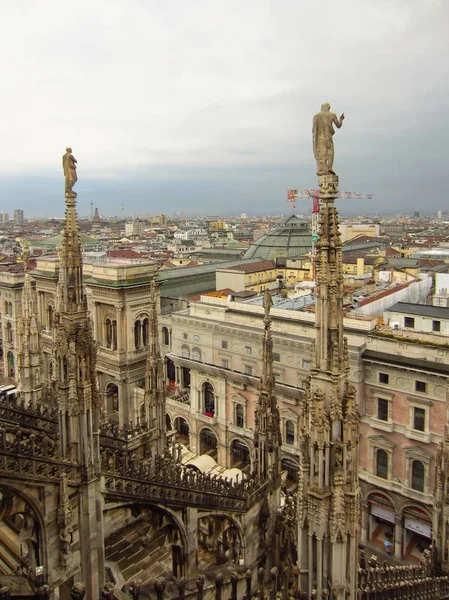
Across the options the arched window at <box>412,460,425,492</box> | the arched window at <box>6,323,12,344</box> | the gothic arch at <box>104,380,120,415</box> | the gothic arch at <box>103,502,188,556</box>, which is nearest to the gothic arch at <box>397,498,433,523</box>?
the arched window at <box>412,460,425,492</box>

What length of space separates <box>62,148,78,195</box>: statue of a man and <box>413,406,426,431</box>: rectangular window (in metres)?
22.2

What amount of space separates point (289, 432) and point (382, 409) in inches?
272

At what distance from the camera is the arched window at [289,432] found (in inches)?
1292

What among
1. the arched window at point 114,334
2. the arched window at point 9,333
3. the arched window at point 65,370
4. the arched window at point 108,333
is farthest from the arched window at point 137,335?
the arched window at point 65,370

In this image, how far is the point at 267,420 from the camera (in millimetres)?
16203

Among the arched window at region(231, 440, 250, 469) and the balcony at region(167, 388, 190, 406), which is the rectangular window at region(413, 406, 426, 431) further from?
the balcony at region(167, 388, 190, 406)

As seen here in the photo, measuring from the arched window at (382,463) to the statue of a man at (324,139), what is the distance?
22716 millimetres

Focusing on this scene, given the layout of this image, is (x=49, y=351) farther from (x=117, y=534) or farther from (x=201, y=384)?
(x=117, y=534)

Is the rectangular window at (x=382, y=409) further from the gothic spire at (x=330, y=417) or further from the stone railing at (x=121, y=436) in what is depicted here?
the gothic spire at (x=330, y=417)

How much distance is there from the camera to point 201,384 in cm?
3762

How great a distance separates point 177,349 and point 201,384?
391 centimetres

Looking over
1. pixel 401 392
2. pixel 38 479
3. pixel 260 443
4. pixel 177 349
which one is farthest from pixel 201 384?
pixel 38 479

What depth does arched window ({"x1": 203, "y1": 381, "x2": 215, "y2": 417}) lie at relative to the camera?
3756cm

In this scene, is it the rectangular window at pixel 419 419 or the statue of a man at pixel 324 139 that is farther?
the rectangular window at pixel 419 419
